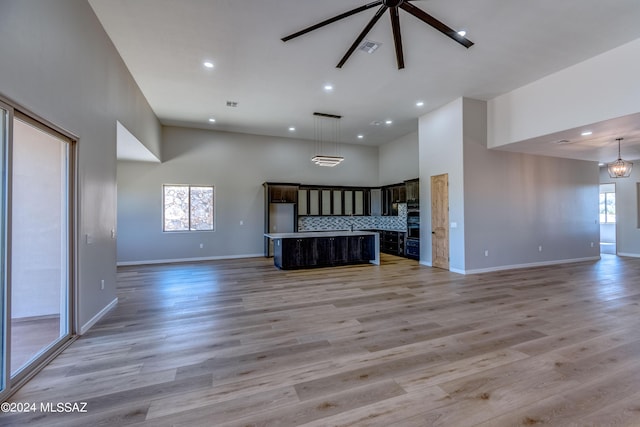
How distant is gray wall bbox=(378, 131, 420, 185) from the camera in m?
8.86

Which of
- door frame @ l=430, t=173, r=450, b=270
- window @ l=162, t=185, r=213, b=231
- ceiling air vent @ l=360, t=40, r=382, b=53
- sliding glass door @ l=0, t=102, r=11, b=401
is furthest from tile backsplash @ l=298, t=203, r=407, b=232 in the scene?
sliding glass door @ l=0, t=102, r=11, b=401

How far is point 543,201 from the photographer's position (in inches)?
283

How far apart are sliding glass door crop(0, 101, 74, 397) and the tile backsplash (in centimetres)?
658

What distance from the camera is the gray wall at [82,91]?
2.20 m

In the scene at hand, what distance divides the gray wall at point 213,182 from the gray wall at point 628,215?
8.92 metres

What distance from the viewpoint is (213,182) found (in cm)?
843

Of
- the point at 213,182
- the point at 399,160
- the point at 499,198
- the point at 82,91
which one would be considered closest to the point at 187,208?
the point at 213,182

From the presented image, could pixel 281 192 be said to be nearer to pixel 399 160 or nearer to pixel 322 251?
pixel 322 251

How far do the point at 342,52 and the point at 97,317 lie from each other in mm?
4984

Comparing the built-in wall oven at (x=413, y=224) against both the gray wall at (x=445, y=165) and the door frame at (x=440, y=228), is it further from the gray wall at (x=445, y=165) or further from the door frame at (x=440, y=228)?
the door frame at (x=440, y=228)

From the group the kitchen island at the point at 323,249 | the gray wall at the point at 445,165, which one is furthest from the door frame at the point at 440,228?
the kitchen island at the point at 323,249

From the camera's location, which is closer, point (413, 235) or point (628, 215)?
point (413, 235)

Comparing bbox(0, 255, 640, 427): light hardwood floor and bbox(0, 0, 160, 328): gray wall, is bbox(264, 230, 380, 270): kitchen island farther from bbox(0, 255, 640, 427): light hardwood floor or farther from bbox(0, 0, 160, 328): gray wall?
bbox(0, 0, 160, 328): gray wall

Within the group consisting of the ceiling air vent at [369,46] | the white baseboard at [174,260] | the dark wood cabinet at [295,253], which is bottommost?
the white baseboard at [174,260]
